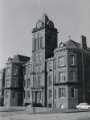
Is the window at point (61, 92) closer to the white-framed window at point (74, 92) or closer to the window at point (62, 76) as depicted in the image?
the white-framed window at point (74, 92)

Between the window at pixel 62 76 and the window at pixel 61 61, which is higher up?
the window at pixel 61 61

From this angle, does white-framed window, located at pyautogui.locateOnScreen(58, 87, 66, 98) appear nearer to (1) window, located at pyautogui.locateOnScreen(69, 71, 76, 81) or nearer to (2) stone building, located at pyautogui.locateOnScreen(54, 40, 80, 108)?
(2) stone building, located at pyautogui.locateOnScreen(54, 40, 80, 108)

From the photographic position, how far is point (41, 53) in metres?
25.8

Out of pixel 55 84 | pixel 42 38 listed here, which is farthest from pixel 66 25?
pixel 42 38

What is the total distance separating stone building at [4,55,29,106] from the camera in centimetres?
2884

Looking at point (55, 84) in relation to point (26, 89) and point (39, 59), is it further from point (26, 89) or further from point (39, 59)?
point (26, 89)

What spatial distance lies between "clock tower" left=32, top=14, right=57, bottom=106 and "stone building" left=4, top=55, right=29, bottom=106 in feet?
10.8

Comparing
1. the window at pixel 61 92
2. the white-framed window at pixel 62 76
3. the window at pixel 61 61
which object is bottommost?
the window at pixel 61 92

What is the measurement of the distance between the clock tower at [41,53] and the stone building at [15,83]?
10.8 feet

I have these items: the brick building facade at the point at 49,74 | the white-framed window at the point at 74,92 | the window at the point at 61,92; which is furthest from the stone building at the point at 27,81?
the white-framed window at the point at 74,92

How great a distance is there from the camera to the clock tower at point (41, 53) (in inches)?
993

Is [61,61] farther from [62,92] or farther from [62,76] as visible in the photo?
[62,92]

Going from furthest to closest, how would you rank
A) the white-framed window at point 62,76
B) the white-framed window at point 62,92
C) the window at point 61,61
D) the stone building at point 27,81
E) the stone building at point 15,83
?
the stone building at point 15,83 → the stone building at point 27,81 → the window at point 61,61 → the white-framed window at point 62,76 → the white-framed window at point 62,92

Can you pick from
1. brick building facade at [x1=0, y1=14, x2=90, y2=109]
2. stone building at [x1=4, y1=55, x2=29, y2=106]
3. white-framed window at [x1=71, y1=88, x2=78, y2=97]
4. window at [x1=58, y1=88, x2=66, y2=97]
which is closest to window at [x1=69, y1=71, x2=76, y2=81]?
brick building facade at [x1=0, y1=14, x2=90, y2=109]
